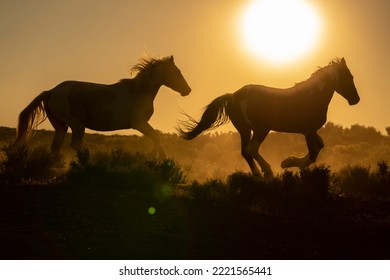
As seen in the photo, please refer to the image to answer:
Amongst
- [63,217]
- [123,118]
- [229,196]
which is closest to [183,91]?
[123,118]

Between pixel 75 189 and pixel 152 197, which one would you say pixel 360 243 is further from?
pixel 75 189

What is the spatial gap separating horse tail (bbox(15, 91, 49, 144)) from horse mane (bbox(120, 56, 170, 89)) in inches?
67.5

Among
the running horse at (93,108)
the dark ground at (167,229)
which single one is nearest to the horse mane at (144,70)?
the running horse at (93,108)

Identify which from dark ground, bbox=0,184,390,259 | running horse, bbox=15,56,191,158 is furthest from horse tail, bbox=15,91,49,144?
dark ground, bbox=0,184,390,259

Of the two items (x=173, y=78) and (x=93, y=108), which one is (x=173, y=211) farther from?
(x=173, y=78)

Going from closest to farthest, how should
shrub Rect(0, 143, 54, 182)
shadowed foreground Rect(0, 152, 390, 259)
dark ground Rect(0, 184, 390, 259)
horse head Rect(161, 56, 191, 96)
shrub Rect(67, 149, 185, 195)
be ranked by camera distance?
dark ground Rect(0, 184, 390, 259), shadowed foreground Rect(0, 152, 390, 259), shrub Rect(67, 149, 185, 195), shrub Rect(0, 143, 54, 182), horse head Rect(161, 56, 191, 96)

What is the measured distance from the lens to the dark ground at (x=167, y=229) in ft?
24.0

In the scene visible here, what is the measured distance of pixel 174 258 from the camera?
7137 mm

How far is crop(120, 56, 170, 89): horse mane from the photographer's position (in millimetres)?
13594

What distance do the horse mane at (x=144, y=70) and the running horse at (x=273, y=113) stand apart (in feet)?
4.65

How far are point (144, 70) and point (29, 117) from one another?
8.12ft

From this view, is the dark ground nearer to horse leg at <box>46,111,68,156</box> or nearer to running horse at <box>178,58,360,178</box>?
running horse at <box>178,58,360,178</box>

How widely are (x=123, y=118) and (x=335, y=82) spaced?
414 centimetres
